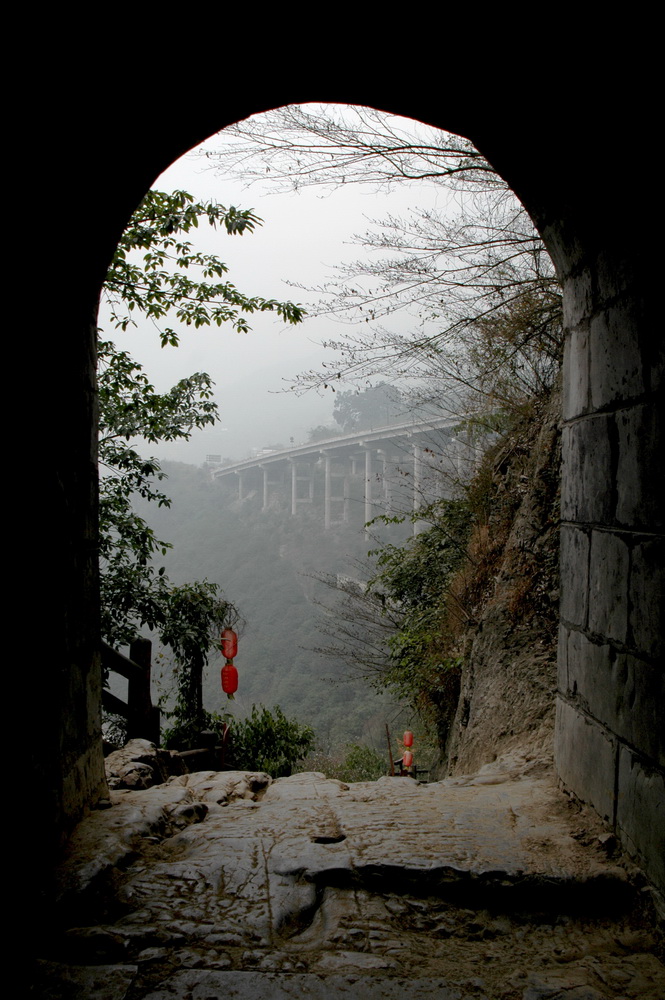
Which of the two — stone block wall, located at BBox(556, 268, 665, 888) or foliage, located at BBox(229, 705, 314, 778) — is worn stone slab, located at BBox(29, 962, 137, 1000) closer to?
stone block wall, located at BBox(556, 268, 665, 888)

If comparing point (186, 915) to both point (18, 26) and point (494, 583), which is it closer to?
point (18, 26)

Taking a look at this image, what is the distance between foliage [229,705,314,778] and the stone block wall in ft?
15.6

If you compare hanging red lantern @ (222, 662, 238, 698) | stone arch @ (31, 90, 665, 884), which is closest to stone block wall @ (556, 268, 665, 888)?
Result: stone arch @ (31, 90, 665, 884)

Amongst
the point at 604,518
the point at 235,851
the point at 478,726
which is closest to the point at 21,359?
the point at 235,851

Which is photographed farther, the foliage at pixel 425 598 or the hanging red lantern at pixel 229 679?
the hanging red lantern at pixel 229 679

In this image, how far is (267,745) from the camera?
21.9ft

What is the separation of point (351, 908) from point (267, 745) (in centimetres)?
533

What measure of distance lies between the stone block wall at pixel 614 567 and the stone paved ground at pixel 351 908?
202 mm

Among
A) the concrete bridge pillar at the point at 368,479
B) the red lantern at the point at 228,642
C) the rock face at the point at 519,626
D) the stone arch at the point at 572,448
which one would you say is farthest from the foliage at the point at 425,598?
the stone arch at the point at 572,448

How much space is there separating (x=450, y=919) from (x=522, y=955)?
188 mm

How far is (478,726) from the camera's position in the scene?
368 centimetres

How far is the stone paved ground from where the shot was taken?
1.35 meters

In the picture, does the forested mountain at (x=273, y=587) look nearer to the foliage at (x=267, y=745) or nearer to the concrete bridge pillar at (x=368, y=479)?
the concrete bridge pillar at (x=368, y=479)

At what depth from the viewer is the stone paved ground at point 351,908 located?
4.44 feet
